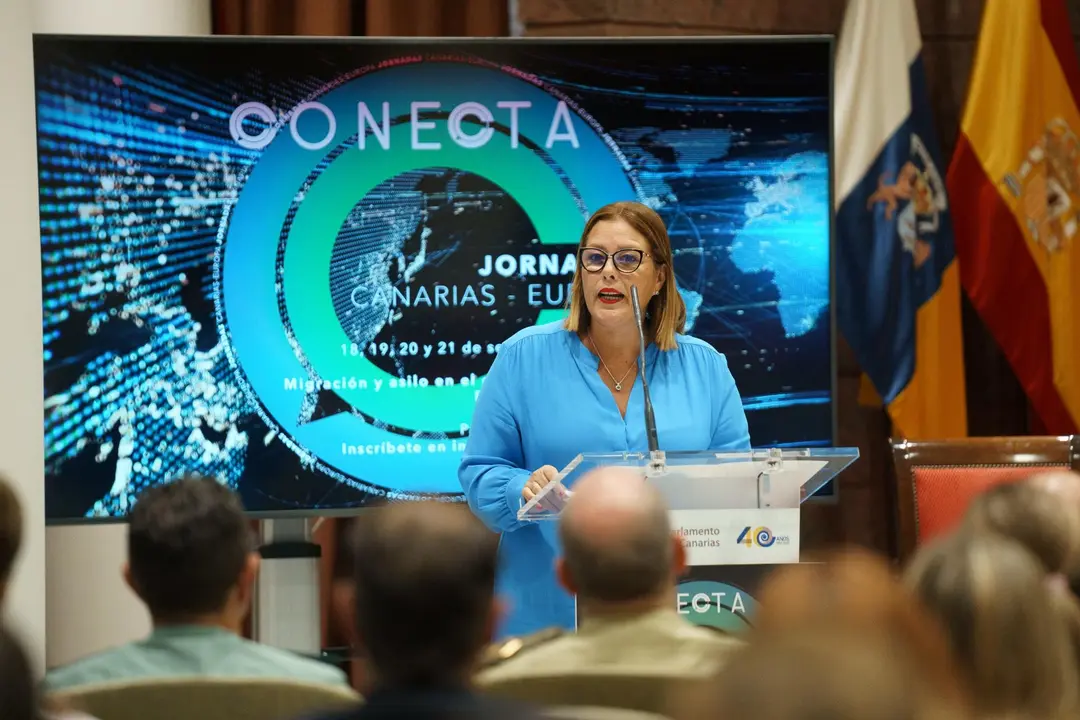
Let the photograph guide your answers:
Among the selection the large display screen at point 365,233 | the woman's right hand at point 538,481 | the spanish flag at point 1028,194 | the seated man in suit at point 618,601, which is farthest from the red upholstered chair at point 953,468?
the seated man in suit at point 618,601

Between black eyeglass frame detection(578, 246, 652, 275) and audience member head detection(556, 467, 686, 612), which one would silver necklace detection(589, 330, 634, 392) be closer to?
black eyeglass frame detection(578, 246, 652, 275)

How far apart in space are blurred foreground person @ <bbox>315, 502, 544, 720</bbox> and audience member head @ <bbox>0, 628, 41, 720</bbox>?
365mm

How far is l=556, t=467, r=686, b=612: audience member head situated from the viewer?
1.81 meters

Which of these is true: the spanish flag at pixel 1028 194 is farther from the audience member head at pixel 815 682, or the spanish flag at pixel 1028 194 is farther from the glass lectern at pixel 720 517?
the audience member head at pixel 815 682

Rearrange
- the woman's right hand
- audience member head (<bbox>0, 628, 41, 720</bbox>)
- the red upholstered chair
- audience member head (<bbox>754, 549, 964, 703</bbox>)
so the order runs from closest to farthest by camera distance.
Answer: audience member head (<bbox>754, 549, 964, 703</bbox>)
audience member head (<bbox>0, 628, 41, 720</bbox>)
the woman's right hand
the red upholstered chair

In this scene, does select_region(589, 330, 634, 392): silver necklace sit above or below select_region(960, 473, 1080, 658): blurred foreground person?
above

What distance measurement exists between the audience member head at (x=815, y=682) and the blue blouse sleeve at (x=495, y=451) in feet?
6.68

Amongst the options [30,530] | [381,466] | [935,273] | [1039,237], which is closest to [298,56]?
[381,466]

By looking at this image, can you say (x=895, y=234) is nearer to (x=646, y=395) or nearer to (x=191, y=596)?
(x=646, y=395)

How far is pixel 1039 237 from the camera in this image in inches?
190

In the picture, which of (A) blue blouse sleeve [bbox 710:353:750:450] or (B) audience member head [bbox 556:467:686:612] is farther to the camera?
(A) blue blouse sleeve [bbox 710:353:750:450]

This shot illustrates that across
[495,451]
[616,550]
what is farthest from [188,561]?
[495,451]

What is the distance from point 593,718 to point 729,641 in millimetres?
297

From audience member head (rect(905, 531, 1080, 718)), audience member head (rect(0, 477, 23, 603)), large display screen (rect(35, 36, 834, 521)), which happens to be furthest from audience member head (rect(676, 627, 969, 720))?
large display screen (rect(35, 36, 834, 521))
